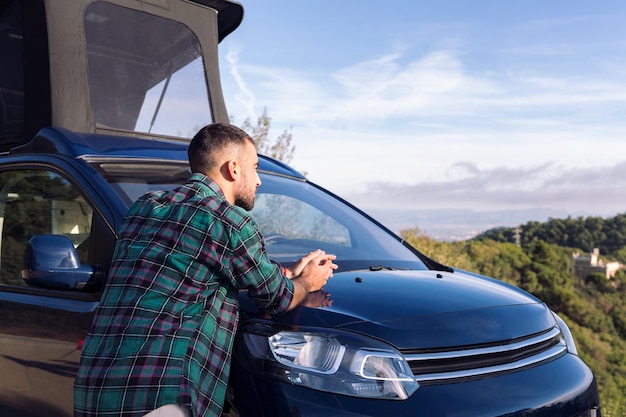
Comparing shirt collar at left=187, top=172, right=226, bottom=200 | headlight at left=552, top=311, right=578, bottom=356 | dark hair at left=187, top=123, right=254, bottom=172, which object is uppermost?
dark hair at left=187, top=123, right=254, bottom=172

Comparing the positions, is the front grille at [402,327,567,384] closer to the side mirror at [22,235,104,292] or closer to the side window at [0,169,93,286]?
the side mirror at [22,235,104,292]

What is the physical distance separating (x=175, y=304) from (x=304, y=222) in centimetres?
197

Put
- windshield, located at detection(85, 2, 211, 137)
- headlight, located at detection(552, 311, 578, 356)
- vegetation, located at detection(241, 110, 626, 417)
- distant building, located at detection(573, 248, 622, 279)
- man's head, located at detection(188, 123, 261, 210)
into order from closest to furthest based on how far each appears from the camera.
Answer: man's head, located at detection(188, 123, 261, 210) → headlight, located at detection(552, 311, 578, 356) → windshield, located at detection(85, 2, 211, 137) → vegetation, located at detection(241, 110, 626, 417) → distant building, located at detection(573, 248, 622, 279)

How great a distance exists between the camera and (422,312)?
238 cm

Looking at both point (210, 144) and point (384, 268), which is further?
point (384, 268)

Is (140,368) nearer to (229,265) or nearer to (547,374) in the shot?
(229,265)

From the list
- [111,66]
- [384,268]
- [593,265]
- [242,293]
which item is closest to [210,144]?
[242,293]

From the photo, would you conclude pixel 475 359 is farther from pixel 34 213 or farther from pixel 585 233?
pixel 585 233

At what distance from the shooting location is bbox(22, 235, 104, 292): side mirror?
8.55 ft

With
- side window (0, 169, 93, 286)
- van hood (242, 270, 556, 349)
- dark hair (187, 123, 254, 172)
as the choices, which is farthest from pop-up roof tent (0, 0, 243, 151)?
van hood (242, 270, 556, 349)

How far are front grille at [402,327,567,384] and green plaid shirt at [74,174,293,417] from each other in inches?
18.8

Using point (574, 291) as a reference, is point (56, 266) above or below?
above

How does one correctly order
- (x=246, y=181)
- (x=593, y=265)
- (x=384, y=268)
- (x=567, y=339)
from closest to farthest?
(x=246, y=181) < (x=567, y=339) < (x=384, y=268) < (x=593, y=265)

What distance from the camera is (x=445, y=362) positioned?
2.26m
